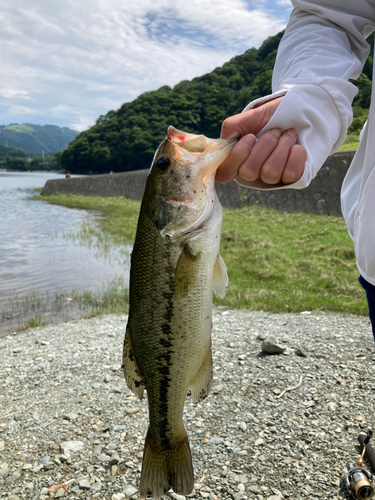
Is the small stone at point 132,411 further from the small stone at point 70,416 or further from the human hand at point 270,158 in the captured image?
the human hand at point 270,158

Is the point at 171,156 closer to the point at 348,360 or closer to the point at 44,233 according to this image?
the point at 348,360

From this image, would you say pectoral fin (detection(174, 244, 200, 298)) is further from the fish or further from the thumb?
the thumb

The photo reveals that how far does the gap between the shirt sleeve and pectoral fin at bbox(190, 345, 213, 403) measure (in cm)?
98

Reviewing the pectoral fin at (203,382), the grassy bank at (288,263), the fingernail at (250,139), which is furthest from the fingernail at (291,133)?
the grassy bank at (288,263)

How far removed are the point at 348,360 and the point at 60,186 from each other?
40.4 metres

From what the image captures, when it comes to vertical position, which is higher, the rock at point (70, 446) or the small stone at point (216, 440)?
the small stone at point (216, 440)

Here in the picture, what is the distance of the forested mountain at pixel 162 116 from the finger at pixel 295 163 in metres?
64.3

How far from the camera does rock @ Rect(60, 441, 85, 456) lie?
3.84m

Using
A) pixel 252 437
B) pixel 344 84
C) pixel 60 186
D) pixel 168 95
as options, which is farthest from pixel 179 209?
pixel 168 95

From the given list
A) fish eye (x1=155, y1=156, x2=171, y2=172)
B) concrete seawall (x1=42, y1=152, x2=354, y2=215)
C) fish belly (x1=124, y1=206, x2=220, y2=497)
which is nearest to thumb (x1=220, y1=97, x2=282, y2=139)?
fish eye (x1=155, y1=156, x2=171, y2=172)

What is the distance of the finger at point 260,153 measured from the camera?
1722 millimetres

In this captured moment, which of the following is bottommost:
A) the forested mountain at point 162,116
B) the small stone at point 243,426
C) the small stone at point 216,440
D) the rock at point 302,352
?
the small stone at point 216,440

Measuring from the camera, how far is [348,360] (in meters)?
5.35

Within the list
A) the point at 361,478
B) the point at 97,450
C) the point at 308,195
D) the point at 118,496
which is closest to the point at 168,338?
the point at 118,496
